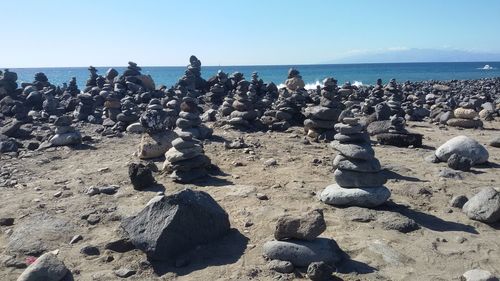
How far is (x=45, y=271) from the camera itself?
17.6 feet

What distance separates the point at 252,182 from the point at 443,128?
929cm

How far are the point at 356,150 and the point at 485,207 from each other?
202 cm

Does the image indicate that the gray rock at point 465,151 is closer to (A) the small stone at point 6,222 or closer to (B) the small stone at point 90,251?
(B) the small stone at point 90,251

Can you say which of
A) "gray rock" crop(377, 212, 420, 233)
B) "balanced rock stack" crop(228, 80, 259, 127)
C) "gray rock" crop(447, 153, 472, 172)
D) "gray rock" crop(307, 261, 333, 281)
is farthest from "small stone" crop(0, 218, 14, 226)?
"balanced rock stack" crop(228, 80, 259, 127)

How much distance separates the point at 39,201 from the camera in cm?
830

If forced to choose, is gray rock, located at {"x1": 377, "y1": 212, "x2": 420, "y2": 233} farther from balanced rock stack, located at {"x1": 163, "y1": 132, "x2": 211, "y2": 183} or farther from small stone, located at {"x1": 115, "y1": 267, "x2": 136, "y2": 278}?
balanced rock stack, located at {"x1": 163, "y1": 132, "x2": 211, "y2": 183}

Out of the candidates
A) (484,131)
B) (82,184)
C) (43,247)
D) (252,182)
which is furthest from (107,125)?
(484,131)

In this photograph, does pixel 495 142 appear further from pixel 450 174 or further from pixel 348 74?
pixel 348 74

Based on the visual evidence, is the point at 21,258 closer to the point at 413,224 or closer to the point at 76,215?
the point at 76,215

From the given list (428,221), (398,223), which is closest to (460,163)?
(428,221)

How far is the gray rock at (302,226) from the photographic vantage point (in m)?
5.67

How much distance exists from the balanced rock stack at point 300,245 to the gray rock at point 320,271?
0.19 m

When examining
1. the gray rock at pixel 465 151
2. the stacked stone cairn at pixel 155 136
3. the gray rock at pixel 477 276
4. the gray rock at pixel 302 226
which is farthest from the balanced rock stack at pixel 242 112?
the gray rock at pixel 477 276

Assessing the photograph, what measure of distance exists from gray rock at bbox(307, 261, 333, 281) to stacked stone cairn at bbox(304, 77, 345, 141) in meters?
→ 8.21
